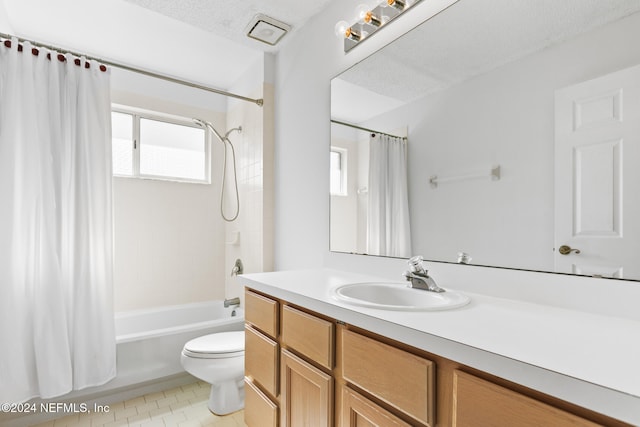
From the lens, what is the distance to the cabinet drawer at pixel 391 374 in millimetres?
750

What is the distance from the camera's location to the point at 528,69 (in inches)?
42.9

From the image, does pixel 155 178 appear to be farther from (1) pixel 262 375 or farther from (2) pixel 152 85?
(1) pixel 262 375

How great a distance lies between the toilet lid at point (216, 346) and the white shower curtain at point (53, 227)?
0.49 meters

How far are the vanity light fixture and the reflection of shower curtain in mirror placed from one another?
21.3 inches

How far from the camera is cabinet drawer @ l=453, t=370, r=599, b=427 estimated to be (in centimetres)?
55

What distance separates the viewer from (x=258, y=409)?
58.1 inches

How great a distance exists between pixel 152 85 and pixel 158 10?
3.09ft

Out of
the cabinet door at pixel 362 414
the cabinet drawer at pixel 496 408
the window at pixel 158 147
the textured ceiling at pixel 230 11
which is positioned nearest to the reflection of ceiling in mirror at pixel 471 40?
the textured ceiling at pixel 230 11

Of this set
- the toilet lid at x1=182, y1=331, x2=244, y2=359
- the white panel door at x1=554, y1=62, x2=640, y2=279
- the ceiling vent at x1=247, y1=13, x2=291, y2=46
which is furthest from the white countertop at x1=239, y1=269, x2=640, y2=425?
the ceiling vent at x1=247, y1=13, x2=291, y2=46

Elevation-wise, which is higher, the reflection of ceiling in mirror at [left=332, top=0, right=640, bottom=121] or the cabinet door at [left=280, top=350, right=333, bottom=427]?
the reflection of ceiling in mirror at [left=332, top=0, right=640, bottom=121]

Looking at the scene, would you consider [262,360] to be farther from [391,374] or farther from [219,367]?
[391,374]

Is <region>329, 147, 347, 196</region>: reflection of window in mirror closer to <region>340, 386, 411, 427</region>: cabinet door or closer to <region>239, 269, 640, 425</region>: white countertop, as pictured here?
<region>239, 269, 640, 425</region>: white countertop

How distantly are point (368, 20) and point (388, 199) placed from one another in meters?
0.89

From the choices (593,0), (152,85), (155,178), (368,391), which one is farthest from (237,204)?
(593,0)
